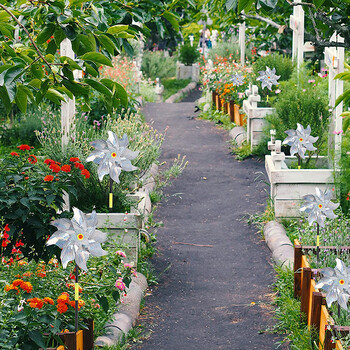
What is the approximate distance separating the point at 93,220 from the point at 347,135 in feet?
14.3

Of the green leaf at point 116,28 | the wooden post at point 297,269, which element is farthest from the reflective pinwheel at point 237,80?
the green leaf at point 116,28

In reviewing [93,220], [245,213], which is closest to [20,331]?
[93,220]

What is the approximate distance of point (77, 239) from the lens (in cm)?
395

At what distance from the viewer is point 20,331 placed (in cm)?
373

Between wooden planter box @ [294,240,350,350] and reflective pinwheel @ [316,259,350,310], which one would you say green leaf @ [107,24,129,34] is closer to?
reflective pinwheel @ [316,259,350,310]

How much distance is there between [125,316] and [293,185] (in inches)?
113

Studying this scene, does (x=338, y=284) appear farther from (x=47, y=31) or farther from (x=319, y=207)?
(x=47, y=31)

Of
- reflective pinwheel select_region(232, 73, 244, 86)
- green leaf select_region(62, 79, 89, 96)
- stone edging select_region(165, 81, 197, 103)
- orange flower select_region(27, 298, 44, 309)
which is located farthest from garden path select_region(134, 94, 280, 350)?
stone edging select_region(165, 81, 197, 103)

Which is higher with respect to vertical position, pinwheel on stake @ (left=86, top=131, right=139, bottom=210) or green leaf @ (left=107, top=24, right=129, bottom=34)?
green leaf @ (left=107, top=24, right=129, bottom=34)

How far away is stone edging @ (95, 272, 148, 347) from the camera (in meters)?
4.79

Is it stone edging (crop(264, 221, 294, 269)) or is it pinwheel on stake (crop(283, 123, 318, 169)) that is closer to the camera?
stone edging (crop(264, 221, 294, 269))

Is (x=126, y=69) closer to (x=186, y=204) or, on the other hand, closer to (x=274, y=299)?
(x=186, y=204)

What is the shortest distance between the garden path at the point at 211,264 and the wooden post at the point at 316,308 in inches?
16.8

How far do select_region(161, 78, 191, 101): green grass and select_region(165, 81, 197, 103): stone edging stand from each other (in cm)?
23
